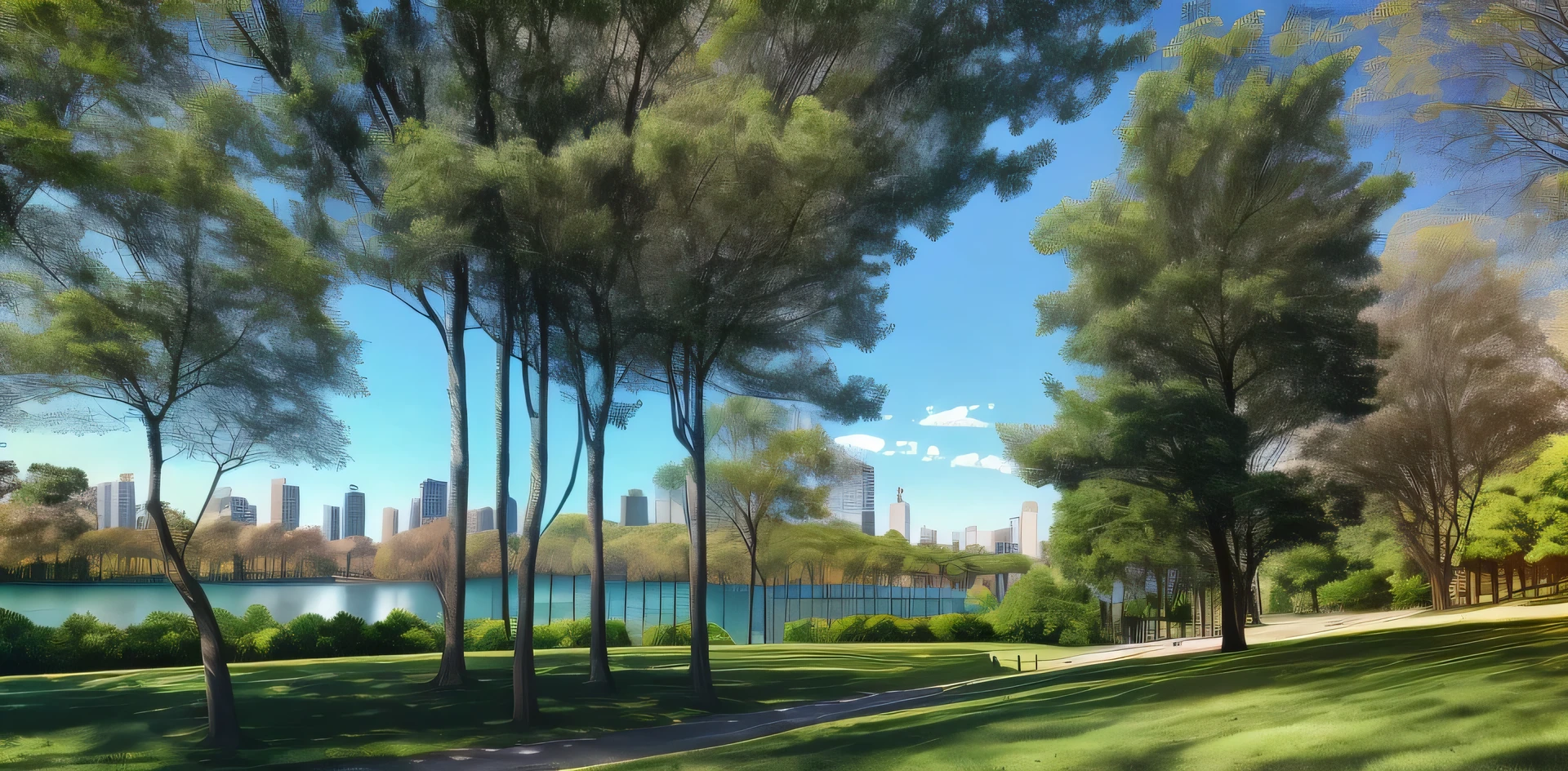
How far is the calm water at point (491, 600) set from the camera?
10.6 meters

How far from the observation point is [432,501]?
11547 mm

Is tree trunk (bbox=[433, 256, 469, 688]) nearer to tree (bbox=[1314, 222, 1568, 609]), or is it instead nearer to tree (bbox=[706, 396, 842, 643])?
Answer: tree (bbox=[706, 396, 842, 643])

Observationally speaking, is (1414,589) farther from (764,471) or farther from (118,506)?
(118,506)

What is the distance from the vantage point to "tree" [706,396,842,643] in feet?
42.7

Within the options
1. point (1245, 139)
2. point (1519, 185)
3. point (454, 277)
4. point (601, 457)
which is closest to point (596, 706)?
point (601, 457)

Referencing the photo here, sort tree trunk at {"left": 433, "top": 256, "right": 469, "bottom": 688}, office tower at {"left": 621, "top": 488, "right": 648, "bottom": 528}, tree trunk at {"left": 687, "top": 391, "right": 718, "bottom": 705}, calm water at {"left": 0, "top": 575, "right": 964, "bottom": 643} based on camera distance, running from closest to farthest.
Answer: tree trunk at {"left": 687, "top": 391, "right": 718, "bottom": 705} → tree trunk at {"left": 433, "top": 256, "right": 469, "bottom": 688} → calm water at {"left": 0, "top": 575, "right": 964, "bottom": 643} → office tower at {"left": 621, "top": 488, "right": 648, "bottom": 528}

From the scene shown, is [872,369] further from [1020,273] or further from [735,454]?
[735,454]

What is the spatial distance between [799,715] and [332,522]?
7.15 metres

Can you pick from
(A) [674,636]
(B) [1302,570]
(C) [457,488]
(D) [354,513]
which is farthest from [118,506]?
(B) [1302,570]

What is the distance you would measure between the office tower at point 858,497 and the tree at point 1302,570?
5.39m

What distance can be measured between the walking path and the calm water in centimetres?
390

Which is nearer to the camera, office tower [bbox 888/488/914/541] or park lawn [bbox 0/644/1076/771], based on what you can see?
park lawn [bbox 0/644/1076/771]

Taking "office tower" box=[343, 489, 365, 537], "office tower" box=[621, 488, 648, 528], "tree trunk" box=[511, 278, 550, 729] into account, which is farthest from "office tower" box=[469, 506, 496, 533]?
"tree trunk" box=[511, 278, 550, 729]

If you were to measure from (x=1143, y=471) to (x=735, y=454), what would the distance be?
6.41 meters
